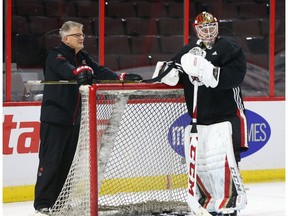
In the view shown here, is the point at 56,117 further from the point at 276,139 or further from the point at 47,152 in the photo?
the point at 276,139

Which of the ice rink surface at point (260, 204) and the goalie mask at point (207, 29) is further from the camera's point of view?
the ice rink surface at point (260, 204)

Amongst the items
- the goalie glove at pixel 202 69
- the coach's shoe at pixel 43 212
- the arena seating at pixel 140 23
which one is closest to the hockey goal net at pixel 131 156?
the coach's shoe at pixel 43 212

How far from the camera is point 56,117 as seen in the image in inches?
177

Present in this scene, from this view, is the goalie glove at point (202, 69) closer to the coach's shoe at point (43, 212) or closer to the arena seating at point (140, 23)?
the coach's shoe at point (43, 212)

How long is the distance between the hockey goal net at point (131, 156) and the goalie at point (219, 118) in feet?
1.07

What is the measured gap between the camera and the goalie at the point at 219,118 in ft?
13.9

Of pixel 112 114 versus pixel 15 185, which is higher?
pixel 112 114

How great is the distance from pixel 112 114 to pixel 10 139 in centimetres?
104

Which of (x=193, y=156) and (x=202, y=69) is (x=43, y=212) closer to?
(x=193, y=156)

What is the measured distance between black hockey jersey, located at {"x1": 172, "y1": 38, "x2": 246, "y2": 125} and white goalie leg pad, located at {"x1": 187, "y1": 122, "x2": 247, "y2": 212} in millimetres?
57

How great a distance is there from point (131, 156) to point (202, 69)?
3.41 ft

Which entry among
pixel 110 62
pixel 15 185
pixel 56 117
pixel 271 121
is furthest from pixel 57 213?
pixel 271 121

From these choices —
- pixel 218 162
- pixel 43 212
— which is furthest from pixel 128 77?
pixel 43 212

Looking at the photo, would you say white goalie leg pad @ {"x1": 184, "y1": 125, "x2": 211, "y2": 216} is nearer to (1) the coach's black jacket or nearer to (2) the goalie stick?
(2) the goalie stick
